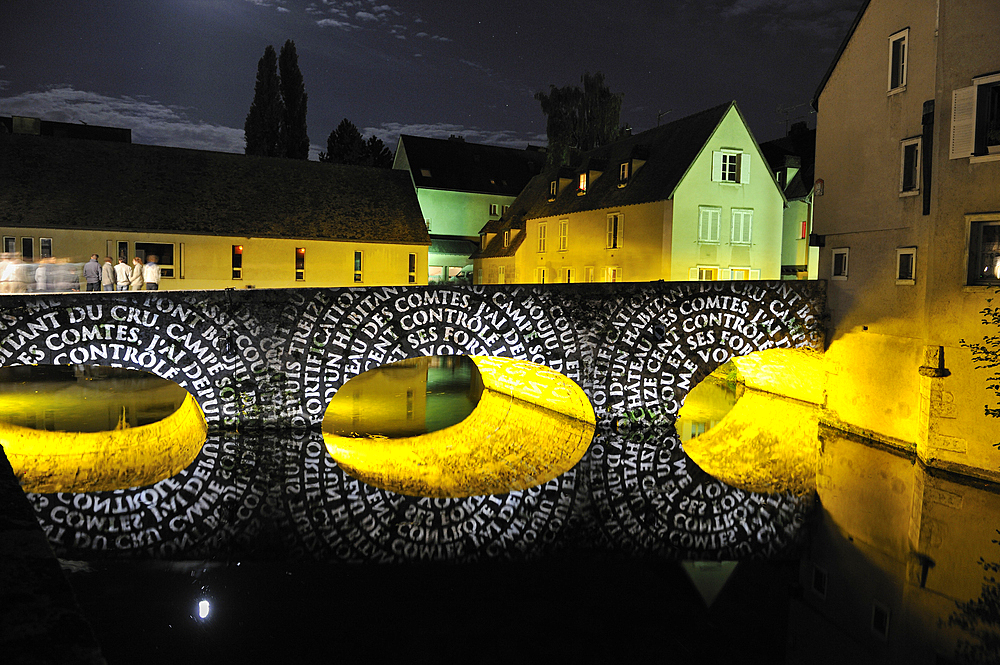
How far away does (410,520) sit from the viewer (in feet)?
47.4

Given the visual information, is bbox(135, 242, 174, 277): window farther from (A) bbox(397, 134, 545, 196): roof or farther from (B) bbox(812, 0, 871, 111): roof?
(B) bbox(812, 0, 871, 111): roof

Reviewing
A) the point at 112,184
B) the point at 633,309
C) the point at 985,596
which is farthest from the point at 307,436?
the point at 112,184

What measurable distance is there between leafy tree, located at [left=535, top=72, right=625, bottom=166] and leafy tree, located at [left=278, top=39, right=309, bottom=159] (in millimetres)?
20205

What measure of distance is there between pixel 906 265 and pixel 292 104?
4797cm

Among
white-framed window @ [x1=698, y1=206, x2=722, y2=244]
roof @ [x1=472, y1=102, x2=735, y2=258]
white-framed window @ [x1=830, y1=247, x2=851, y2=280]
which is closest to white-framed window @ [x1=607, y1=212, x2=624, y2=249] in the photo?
roof @ [x1=472, y1=102, x2=735, y2=258]

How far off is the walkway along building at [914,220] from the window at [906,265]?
3cm

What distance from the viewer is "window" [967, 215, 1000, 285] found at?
1573 cm

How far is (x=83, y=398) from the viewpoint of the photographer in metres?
25.6

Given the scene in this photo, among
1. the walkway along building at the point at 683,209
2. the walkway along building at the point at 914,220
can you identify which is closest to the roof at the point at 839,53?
the walkway along building at the point at 914,220

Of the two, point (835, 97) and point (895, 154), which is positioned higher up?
point (835, 97)

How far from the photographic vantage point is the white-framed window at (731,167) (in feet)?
98.1

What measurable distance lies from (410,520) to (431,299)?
259 inches

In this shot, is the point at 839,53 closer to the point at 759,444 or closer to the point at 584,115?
the point at 759,444

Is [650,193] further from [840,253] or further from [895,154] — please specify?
[895,154]
